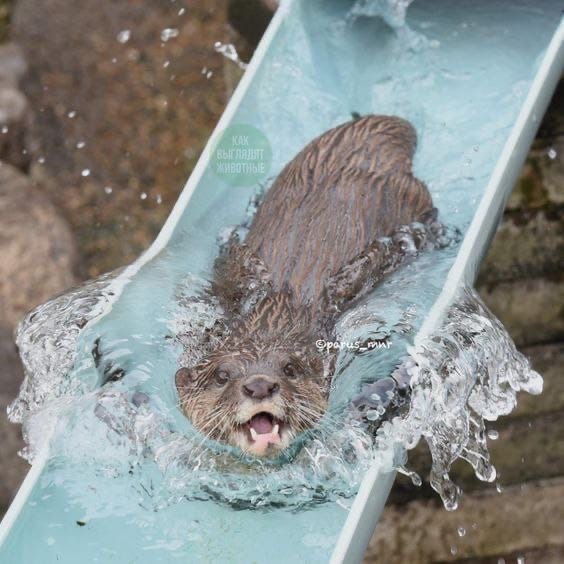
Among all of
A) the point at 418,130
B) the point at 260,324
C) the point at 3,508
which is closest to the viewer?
the point at 260,324

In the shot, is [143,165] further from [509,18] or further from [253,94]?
[509,18]

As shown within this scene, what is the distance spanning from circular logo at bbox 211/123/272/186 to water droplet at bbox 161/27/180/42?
1294mm

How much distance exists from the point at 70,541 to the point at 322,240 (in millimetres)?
1224

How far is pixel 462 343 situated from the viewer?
2740mm

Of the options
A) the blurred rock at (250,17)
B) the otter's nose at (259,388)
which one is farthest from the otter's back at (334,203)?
the blurred rock at (250,17)

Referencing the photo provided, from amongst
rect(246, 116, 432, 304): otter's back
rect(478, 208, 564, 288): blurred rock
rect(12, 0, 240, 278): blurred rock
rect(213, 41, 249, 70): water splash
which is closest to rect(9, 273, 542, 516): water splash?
rect(246, 116, 432, 304): otter's back

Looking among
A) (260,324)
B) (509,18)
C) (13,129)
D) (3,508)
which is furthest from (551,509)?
(13,129)

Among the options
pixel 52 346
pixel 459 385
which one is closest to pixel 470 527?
pixel 459 385

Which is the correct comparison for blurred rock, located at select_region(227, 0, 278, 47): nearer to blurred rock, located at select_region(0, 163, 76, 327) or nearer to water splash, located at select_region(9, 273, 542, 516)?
blurred rock, located at select_region(0, 163, 76, 327)

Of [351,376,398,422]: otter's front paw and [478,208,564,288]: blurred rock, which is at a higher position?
[351,376,398,422]: otter's front paw

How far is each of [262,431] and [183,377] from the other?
0.33m

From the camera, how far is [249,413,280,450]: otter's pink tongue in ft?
8.58

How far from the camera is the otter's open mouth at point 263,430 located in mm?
2615

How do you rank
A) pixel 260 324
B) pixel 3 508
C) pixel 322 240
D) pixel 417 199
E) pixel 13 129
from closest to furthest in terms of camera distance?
pixel 260 324 → pixel 322 240 → pixel 417 199 → pixel 3 508 → pixel 13 129
